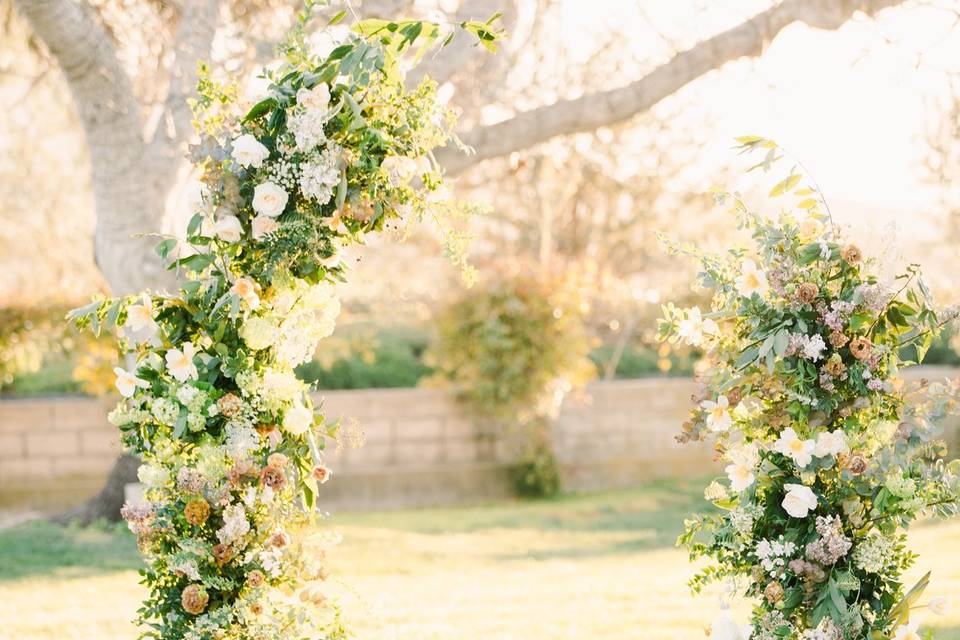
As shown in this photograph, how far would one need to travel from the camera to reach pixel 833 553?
2830 millimetres

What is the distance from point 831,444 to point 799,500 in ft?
0.60

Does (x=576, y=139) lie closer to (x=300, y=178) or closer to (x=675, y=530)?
(x=675, y=530)

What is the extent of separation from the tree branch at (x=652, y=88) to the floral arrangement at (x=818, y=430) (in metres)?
3.55

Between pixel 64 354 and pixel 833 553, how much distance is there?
7.55m

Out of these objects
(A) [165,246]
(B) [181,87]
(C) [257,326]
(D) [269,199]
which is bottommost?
(C) [257,326]

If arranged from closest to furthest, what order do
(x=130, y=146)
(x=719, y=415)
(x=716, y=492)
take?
(x=719, y=415) → (x=716, y=492) → (x=130, y=146)

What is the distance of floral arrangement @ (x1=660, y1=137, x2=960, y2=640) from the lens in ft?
9.41

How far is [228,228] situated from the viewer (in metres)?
2.93

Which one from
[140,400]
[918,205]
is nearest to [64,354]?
[140,400]

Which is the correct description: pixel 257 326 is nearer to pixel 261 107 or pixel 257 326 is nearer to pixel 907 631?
pixel 261 107

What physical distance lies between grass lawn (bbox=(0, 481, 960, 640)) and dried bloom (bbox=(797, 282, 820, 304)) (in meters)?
1.63

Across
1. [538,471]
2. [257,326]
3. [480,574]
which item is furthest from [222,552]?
[538,471]

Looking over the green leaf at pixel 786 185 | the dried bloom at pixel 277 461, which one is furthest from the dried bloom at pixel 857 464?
the dried bloom at pixel 277 461

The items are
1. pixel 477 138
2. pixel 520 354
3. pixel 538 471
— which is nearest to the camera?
pixel 477 138
